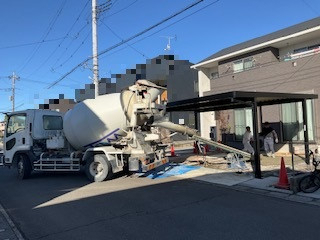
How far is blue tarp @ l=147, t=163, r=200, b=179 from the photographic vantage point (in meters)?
12.5

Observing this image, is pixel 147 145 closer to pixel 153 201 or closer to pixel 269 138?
pixel 153 201

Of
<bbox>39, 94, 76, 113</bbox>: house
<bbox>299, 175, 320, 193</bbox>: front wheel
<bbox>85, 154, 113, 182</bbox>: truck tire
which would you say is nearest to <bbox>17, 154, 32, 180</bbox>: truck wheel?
<bbox>85, 154, 113, 182</bbox>: truck tire

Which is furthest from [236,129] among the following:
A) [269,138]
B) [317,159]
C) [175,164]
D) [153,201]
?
[153,201]

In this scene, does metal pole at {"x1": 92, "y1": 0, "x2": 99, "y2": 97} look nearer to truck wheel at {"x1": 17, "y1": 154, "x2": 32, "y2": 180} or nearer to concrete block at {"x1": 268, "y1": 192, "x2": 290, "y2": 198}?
truck wheel at {"x1": 17, "y1": 154, "x2": 32, "y2": 180}

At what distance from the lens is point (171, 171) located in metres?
13.3

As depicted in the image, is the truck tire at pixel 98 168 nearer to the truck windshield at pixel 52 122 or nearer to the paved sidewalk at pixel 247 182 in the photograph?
the paved sidewalk at pixel 247 182

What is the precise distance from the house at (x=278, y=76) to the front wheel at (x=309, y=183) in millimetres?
7951

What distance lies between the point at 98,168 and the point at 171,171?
9.58 feet

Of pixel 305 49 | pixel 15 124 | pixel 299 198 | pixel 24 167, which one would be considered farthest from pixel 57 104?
pixel 299 198

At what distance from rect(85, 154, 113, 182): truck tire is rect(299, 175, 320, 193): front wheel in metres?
6.22

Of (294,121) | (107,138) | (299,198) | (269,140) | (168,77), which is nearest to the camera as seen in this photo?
(299,198)

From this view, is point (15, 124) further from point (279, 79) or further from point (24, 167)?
point (279, 79)

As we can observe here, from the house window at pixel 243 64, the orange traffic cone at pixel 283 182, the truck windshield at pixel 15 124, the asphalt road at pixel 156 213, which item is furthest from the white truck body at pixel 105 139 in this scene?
the house window at pixel 243 64

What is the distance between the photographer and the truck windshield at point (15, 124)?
45.5ft
